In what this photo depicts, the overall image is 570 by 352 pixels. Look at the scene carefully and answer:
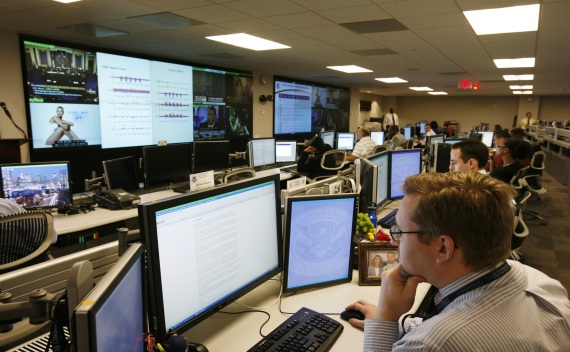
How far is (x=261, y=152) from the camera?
5.67 metres

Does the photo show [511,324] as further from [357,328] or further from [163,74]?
[163,74]

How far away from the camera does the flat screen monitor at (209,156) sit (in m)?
4.33

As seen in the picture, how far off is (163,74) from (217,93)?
1412 mm

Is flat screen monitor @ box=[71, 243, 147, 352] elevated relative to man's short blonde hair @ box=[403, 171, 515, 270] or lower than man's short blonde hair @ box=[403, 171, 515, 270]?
lower

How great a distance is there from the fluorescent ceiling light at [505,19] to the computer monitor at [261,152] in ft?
9.82

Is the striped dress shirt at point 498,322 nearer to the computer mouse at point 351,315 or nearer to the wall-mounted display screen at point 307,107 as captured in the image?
the computer mouse at point 351,315

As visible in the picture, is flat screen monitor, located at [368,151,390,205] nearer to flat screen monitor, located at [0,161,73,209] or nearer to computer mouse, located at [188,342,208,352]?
computer mouse, located at [188,342,208,352]

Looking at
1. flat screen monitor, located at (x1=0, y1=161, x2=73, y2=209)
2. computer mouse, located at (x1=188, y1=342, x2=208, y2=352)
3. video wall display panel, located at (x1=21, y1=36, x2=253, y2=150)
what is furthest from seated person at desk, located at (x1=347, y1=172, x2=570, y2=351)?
video wall display panel, located at (x1=21, y1=36, x2=253, y2=150)

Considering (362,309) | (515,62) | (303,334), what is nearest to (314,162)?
(362,309)

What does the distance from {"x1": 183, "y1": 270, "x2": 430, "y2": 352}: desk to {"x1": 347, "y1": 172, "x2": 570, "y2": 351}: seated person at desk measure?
37 cm

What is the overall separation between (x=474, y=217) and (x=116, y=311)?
77cm

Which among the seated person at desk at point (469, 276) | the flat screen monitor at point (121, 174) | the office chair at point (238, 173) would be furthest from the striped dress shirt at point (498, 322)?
the flat screen monitor at point (121, 174)

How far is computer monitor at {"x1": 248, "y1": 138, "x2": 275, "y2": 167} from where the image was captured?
214 inches

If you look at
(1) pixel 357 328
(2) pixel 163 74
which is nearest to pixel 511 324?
(1) pixel 357 328
